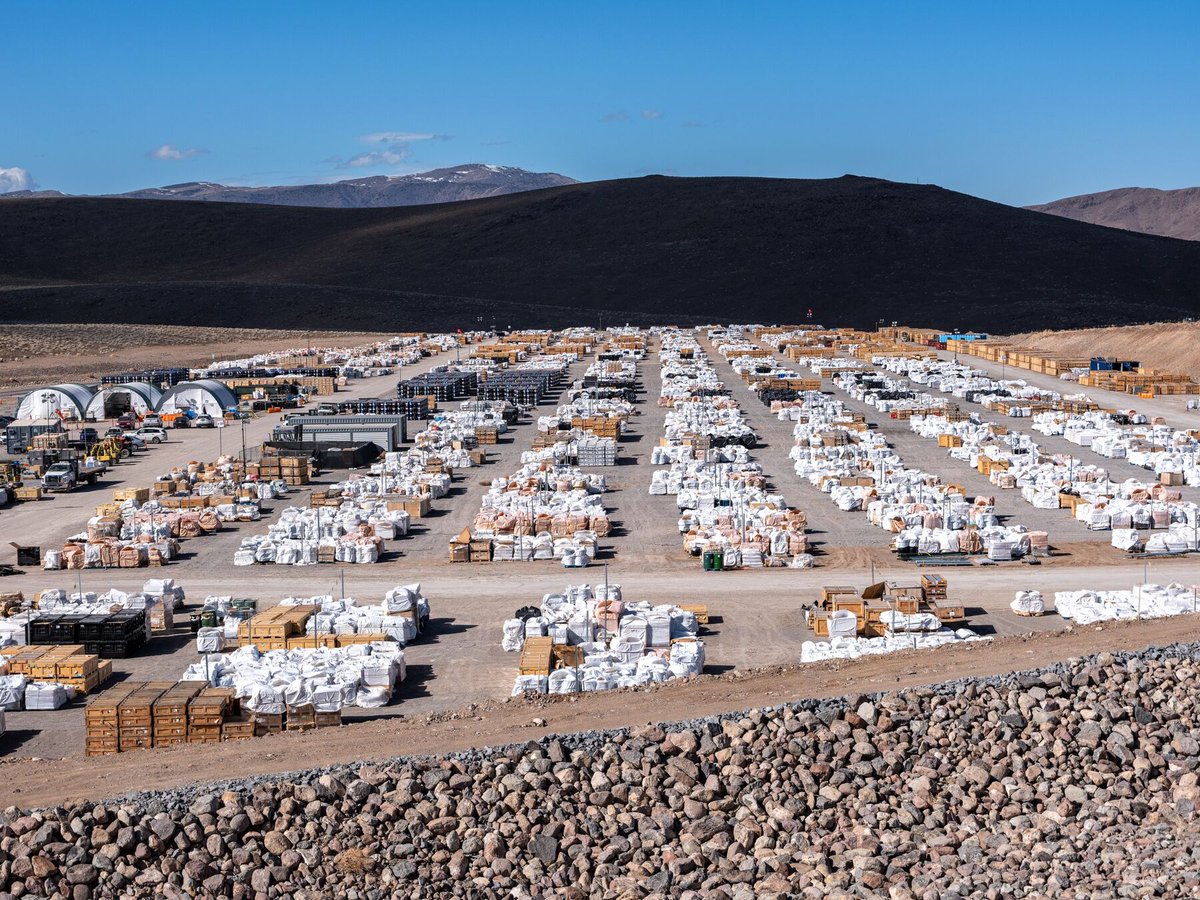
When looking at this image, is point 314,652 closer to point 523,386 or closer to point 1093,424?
point 1093,424

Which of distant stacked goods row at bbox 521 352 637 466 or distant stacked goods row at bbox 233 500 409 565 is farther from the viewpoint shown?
distant stacked goods row at bbox 521 352 637 466

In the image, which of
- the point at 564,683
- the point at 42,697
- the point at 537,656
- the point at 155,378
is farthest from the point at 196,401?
the point at 564,683

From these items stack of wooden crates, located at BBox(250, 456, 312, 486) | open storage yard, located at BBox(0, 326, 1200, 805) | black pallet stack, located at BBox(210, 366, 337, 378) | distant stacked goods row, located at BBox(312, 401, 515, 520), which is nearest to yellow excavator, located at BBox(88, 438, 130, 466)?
open storage yard, located at BBox(0, 326, 1200, 805)

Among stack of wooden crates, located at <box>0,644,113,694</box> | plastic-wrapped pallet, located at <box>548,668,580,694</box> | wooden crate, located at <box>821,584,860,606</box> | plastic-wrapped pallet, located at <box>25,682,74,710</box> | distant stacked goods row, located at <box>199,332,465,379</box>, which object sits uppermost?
distant stacked goods row, located at <box>199,332,465,379</box>

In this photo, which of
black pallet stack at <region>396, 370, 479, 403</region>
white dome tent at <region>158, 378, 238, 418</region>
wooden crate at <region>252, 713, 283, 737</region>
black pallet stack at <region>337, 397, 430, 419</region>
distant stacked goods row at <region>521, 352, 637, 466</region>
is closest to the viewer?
wooden crate at <region>252, 713, 283, 737</region>

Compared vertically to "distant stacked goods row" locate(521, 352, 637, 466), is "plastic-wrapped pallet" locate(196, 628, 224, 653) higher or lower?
lower

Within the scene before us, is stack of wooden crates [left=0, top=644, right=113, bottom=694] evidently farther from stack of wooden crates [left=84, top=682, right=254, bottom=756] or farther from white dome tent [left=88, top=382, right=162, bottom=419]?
white dome tent [left=88, top=382, right=162, bottom=419]
